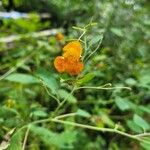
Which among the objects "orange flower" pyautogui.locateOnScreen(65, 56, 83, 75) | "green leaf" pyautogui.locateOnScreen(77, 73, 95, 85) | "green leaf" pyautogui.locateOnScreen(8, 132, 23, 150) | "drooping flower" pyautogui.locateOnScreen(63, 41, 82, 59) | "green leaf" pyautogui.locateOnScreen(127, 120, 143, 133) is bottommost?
"green leaf" pyautogui.locateOnScreen(127, 120, 143, 133)

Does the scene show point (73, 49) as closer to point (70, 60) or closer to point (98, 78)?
point (70, 60)

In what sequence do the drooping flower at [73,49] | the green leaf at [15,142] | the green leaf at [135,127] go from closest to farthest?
1. the drooping flower at [73,49]
2. the green leaf at [15,142]
3. the green leaf at [135,127]

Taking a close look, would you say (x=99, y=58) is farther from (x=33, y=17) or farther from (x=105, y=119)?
(x=33, y=17)

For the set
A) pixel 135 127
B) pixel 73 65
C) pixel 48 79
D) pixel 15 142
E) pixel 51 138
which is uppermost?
pixel 73 65

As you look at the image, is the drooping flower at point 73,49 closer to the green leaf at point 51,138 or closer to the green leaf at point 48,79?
the green leaf at point 48,79

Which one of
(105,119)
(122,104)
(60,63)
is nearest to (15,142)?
(60,63)

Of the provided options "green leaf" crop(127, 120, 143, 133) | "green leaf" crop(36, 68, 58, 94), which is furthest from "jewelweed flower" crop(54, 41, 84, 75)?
"green leaf" crop(127, 120, 143, 133)

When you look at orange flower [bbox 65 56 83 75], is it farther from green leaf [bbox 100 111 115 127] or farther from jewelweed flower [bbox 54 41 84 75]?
green leaf [bbox 100 111 115 127]

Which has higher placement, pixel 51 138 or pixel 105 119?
pixel 51 138

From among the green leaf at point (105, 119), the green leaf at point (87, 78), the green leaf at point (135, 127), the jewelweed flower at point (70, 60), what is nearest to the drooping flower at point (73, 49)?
the jewelweed flower at point (70, 60)
